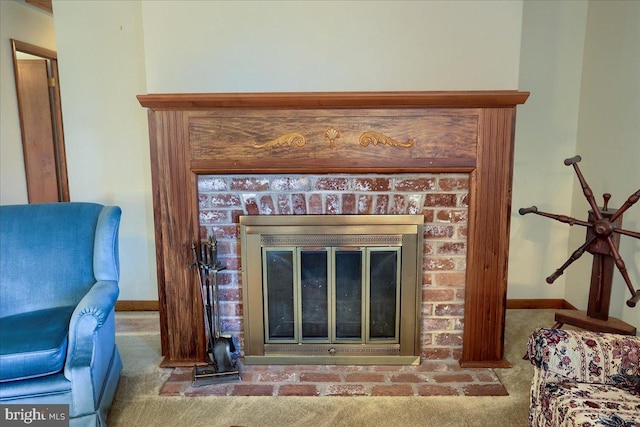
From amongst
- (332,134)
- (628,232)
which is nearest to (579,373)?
(628,232)

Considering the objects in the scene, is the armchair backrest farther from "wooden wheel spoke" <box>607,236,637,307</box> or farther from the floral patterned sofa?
Answer: "wooden wheel spoke" <box>607,236,637,307</box>

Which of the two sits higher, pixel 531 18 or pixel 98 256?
pixel 531 18

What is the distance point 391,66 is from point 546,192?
148 cm

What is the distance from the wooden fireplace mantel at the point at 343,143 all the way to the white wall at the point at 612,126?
70 centimetres

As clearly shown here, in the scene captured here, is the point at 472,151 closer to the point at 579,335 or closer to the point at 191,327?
the point at 579,335

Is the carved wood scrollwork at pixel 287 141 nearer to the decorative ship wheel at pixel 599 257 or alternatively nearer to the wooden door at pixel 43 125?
the decorative ship wheel at pixel 599 257

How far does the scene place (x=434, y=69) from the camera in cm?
227

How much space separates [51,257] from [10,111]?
5.71 feet

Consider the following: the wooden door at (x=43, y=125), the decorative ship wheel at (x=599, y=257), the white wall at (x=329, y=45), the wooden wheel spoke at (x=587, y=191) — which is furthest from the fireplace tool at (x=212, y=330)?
the wooden door at (x=43, y=125)

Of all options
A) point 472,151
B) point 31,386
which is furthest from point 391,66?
point 31,386

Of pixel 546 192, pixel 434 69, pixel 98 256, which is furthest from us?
pixel 546 192

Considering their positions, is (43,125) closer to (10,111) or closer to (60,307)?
(10,111)

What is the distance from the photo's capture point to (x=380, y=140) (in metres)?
2.18

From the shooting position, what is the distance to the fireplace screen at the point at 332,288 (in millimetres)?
2309
